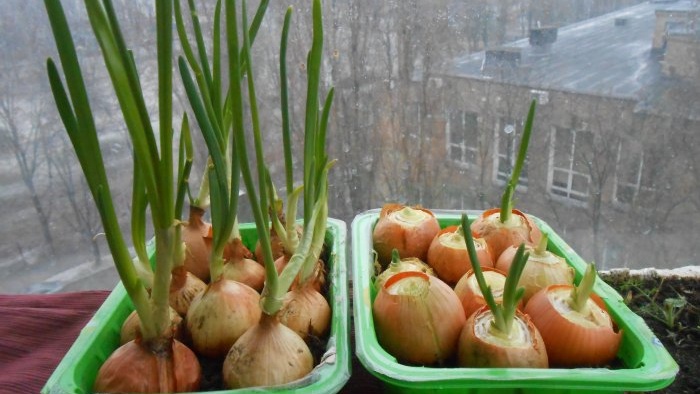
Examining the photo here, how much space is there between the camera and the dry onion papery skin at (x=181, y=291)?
52 centimetres

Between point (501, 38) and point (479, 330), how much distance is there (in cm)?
55

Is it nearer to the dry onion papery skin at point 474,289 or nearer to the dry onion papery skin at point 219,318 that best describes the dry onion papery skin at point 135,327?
the dry onion papery skin at point 219,318

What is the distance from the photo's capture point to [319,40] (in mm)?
471

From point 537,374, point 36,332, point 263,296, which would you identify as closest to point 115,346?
point 263,296

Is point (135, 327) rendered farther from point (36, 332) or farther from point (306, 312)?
point (36, 332)

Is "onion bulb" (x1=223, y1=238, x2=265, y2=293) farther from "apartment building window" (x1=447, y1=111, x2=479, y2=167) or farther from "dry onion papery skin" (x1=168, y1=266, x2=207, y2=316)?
"apartment building window" (x1=447, y1=111, x2=479, y2=167)

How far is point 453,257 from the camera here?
0.58 meters

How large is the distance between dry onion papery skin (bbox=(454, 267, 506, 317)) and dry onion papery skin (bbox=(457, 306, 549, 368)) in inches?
1.3

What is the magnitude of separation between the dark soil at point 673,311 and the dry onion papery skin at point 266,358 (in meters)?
0.39

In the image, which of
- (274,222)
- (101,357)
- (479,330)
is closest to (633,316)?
(479,330)

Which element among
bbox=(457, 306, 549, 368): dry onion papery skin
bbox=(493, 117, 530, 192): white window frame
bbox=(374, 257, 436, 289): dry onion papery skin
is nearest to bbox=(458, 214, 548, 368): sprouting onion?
bbox=(457, 306, 549, 368): dry onion papery skin

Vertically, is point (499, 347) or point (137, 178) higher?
point (137, 178)

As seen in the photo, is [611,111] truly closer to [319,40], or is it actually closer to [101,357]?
[319,40]

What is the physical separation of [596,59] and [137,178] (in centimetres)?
73
